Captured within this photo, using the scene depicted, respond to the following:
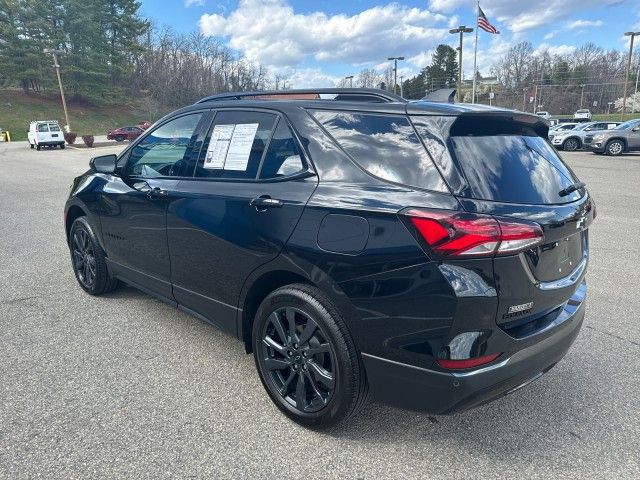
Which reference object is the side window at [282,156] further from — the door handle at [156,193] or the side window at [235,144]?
the door handle at [156,193]

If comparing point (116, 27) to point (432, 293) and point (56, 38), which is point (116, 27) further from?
point (432, 293)

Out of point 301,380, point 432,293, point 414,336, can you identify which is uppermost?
point 432,293

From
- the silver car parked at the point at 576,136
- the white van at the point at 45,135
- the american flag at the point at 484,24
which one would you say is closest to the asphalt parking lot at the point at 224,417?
the silver car parked at the point at 576,136

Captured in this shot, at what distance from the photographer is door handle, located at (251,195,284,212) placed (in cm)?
249

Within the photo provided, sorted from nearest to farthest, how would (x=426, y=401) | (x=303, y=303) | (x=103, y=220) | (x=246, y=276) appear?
(x=426, y=401), (x=303, y=303), (x=246, y=276), (x=103, y=220)

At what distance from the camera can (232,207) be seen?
274 cm

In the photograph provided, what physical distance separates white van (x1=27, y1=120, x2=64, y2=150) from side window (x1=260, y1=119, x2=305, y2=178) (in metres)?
35.6

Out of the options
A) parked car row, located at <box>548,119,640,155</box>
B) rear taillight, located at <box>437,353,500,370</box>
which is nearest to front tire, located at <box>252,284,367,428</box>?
rear taillight, located at <box>437,353,500,370</box>

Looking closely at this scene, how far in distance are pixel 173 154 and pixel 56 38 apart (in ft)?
223

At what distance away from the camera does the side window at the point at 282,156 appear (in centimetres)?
256

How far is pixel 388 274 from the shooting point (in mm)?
2061

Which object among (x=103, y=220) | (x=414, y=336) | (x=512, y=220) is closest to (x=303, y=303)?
(x=414, y=336)

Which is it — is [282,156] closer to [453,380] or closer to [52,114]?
[453,380]

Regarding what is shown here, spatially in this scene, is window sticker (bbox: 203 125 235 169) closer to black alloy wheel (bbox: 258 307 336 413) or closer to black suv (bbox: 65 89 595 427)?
black suv (bbox: 65 89 595 427)
